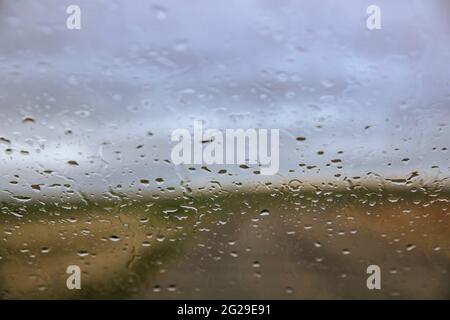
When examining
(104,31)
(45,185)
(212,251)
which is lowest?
(212,251)

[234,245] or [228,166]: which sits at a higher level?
[228,166]

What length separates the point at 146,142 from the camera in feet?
3.98

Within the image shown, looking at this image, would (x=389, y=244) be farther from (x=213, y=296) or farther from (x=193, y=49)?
(x=193, y=49)

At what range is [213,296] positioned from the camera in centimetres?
114

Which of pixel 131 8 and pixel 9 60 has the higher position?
pixel 131 8

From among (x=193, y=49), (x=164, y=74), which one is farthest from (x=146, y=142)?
(x=193, y=49)

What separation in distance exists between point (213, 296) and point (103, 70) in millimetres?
703
